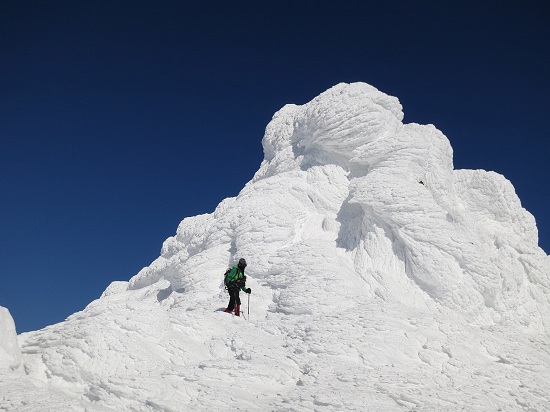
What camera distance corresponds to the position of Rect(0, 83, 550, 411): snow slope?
10.8m

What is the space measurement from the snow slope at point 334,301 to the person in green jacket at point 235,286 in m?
0.66

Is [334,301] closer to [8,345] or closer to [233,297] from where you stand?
[233,297]

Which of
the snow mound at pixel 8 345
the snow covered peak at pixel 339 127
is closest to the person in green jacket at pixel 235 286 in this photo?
the snow mound at pixel 8 345

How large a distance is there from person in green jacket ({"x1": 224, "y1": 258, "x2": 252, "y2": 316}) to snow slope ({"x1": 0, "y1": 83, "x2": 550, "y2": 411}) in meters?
0.66

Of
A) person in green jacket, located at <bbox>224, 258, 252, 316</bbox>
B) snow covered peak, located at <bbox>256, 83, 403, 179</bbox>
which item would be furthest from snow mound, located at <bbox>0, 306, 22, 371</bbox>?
snow covered peak, located at <bbox>256, 83, 403, 179</bbox>

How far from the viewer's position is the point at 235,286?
16.8 m

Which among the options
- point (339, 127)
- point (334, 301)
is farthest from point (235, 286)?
point (339, 127)

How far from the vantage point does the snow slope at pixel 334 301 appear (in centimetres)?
1080

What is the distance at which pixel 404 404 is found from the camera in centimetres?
1021

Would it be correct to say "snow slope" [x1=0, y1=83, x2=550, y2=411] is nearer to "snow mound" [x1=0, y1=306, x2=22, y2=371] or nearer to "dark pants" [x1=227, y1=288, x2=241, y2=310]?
"snow mound" [x1=0, y1=306, x2=22, y2=371]

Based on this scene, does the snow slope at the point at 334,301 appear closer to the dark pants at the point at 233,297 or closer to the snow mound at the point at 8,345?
the snow mound at the point at 8,345

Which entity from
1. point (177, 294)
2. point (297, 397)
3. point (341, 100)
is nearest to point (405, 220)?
point (341, 100)

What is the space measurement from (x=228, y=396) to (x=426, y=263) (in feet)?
38.8

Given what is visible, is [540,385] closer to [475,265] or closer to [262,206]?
[475,265]
